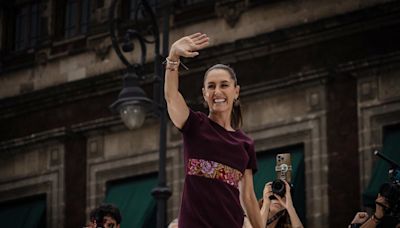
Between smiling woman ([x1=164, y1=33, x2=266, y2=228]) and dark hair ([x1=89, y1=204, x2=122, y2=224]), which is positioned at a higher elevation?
dark hair ([x1=89, y1=204, x2=122, y2=224])

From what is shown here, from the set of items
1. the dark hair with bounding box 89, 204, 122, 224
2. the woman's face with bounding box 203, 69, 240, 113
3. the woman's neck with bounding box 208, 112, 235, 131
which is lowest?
the woman's neck with bounding box 208, 112, 235, 131

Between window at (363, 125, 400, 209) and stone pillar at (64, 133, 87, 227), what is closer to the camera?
window at (363, 125, 400, 209)

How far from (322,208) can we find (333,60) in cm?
242

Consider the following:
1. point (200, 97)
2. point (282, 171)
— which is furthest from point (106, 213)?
point (200, 97)

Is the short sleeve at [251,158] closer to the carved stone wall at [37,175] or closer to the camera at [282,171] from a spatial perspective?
the camera at [282,171]

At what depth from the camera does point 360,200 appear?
25328 millimetres

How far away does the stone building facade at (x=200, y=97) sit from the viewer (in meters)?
25.8

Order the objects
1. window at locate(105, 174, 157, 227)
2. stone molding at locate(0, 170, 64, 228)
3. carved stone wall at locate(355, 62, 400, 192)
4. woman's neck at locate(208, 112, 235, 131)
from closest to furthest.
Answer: woman's neck at locate(208, 112, 235, 131), carved stone wall at locate(355, 62, 400, 192), window at locate(105, 174, 157, 227), stone molding at locate(0, 170, 64, 228)

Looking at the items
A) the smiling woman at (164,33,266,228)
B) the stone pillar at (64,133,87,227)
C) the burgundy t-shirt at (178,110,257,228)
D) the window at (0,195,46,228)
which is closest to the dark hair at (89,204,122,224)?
the smiling woman at (164,33,266,228)

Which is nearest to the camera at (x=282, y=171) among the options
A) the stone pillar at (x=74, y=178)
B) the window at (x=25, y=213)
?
the stone pillar at (x=74, y=178)

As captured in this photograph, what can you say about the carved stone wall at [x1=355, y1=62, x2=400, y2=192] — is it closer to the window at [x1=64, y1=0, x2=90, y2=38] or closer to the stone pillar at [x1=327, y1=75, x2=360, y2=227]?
the stone pillar at [x1=327, y1=75, x2=360, y2=227]

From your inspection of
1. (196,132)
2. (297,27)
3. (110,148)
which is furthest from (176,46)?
(110,148)

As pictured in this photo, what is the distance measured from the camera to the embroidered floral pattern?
35.0 feet

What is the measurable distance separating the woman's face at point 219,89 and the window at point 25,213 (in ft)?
66.8
